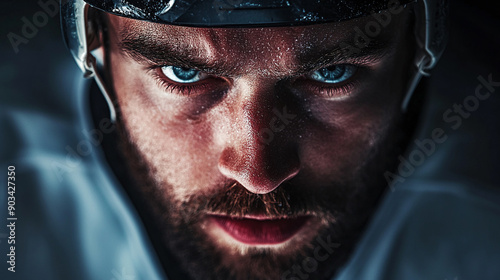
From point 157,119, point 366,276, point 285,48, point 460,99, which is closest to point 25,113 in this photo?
point 157,119

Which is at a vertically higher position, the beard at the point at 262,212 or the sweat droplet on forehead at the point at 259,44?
the sweat droplet on forehead at the point at 259,44

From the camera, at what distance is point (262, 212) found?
72cm

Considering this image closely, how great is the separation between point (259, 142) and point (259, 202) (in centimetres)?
11

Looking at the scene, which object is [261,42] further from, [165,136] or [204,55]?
[165,136]

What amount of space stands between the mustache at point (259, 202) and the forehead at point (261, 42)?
0.18 metres

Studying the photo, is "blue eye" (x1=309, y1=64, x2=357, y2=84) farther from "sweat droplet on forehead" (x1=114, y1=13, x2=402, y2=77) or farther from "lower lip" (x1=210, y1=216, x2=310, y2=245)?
"lower lip" (x1=210, y1=216, x2=310, y2=245)

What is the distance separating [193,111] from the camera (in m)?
0.69

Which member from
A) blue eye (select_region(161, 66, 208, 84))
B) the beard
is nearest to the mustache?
the beard

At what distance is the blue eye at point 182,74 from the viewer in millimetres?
671

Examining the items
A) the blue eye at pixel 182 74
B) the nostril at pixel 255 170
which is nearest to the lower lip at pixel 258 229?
the nostril at pixel 255 170

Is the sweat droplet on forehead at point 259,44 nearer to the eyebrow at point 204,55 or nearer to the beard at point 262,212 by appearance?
the eyebrow at point 204,55

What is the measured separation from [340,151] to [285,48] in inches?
8.4

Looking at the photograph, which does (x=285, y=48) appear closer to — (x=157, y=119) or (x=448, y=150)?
(x=157, y=119)

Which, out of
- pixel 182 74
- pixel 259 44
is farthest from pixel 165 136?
pixel 259 44
